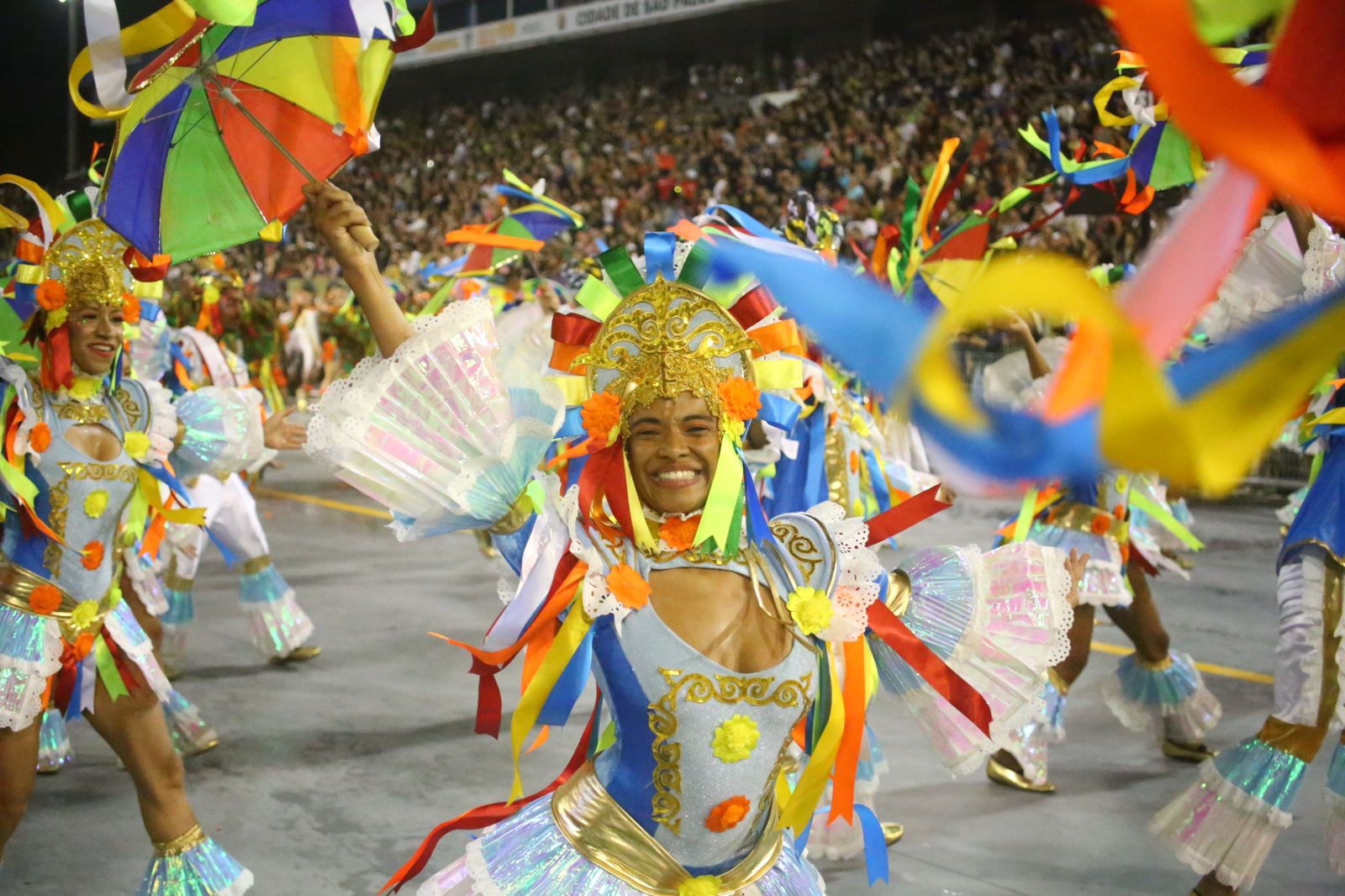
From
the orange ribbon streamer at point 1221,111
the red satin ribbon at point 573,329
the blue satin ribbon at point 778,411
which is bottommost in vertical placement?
the blue satin ribbon at point 778,411

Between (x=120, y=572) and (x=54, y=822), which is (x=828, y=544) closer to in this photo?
(x=120, y=572)

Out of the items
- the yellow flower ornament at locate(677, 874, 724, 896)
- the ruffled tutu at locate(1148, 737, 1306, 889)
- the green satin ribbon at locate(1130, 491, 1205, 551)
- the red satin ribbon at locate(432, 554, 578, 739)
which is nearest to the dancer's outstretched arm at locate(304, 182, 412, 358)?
the red satin ribbon at locate(432, 554, 578, 739)

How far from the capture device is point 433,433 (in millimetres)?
2225

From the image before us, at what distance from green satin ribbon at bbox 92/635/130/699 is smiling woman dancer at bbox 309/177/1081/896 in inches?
59.9

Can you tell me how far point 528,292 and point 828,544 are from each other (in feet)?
20.7

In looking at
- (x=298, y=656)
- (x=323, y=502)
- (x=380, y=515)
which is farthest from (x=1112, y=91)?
(x=323, y=502)

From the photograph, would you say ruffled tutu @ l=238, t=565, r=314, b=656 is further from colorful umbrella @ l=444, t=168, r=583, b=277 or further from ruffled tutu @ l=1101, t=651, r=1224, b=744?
ruffled tutu @ l=1101, t=651, r=1224, b=744

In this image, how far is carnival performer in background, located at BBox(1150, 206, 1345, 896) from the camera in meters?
3.22

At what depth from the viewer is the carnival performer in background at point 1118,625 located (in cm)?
449

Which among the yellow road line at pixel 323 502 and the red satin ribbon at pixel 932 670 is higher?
the red satin ribbon at pixel 932 670

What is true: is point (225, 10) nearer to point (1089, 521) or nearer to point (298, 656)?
point (1089, 521)

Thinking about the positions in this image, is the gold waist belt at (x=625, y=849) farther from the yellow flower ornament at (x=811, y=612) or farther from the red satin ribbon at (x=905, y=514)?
the red satin ribbon at (x=905, y=514)

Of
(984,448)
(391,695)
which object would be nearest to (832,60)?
(391,695)

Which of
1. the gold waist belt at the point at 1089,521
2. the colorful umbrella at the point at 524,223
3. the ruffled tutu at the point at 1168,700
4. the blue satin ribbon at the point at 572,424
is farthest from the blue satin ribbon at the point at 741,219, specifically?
the colorful umbrella at the point at 524,223
